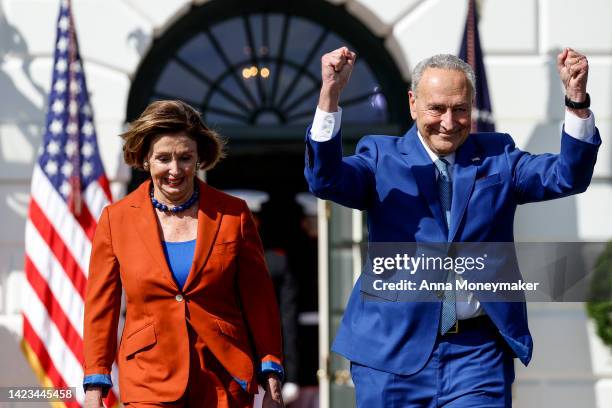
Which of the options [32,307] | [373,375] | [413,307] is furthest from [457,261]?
[32,307]

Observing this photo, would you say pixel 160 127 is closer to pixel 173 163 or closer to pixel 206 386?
pixel 173 163

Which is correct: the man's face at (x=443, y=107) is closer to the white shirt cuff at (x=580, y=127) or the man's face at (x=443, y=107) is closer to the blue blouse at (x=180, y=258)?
the white shirt cuff at (x=580, y=127)

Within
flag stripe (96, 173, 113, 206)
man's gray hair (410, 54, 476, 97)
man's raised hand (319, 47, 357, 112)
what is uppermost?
flag stripe (96, 173, 113, 206)

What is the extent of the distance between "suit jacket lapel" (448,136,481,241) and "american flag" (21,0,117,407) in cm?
338

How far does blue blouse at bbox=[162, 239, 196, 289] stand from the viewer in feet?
14.6

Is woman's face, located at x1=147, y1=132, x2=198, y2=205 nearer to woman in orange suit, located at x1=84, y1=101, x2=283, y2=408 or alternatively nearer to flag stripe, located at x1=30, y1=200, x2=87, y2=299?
woman in orange suit, located at x1=84, y1=101, x2=283, y2=408

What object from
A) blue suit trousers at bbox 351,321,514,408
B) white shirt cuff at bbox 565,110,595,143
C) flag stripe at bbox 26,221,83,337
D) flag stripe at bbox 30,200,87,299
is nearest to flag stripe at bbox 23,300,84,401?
flag stripe at bbox 26,221,83,337

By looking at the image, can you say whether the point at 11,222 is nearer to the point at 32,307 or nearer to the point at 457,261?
the point at 32,307

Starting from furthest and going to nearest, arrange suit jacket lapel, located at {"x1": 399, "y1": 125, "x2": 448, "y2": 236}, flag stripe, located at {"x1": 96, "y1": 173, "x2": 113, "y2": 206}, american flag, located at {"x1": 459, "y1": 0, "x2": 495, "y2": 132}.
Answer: american flag, located at {"x1": 459, "y1": 0, "x2": 495, "y2": 132} < flag stripe, located at {"x1": 96, "y1": 173, "x2": 113, "y2": 206} < suit jacket lapel, located at {"x1": 399, "y1": 125, "x2": 448, "y2": 236}

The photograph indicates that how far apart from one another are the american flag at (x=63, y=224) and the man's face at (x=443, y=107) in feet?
11.0

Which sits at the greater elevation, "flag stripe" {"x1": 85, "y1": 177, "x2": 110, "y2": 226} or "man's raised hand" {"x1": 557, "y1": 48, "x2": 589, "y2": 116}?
"flag stripe" {"x1": 85, "y1": 177, "x2": 110, "y2": 226}

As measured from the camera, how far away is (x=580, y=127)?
13.4ft

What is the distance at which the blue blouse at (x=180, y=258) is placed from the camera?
14.6ft

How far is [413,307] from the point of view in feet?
13.8
